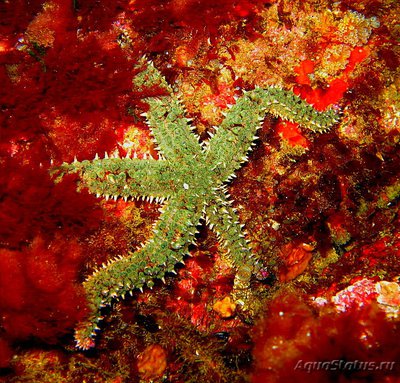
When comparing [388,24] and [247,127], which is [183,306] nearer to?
[247,127]

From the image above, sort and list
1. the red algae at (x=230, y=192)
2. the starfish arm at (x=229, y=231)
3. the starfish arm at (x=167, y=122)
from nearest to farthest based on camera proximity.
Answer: the red algae at (x=230, y=192) → the starfish arm at (x=167, y=122) → the starfish arm at (x=229, y=231)

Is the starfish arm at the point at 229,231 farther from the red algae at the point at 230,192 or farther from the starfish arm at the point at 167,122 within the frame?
the starfish arm at the point at 167,122

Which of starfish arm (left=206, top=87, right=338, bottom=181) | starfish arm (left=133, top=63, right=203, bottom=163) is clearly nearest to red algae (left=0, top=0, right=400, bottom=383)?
starfish arm (left=133, top=63, right=203, bottom=163)

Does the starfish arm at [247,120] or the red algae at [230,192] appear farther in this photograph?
the starfish arm at [247,120]

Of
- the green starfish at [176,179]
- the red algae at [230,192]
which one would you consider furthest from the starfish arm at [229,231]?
the red algae at [230,192]

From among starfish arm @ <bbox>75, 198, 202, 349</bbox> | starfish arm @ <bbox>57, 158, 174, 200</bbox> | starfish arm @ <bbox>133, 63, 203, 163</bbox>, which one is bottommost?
starfish arm @ <bbox>75, 198, 202, 349</bbox>

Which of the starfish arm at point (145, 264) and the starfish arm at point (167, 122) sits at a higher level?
the starfish arm at point (167, 122)

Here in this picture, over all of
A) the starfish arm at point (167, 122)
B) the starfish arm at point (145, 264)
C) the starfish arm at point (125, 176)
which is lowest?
the starfish arm at point (145, 264)

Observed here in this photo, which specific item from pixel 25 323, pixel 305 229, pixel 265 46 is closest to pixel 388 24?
pixel 265 46

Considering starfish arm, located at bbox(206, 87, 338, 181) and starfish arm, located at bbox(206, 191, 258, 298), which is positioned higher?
starfish arm, located at bbox(206, 87, 338, 181)

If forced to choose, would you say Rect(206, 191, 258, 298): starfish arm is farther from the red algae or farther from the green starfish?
the red algae
